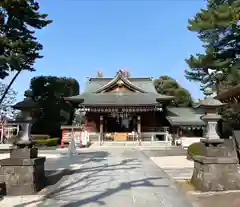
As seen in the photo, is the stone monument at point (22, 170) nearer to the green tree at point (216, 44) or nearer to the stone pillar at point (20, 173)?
the stone pillar at point (20, 173)

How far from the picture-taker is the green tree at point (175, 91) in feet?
152

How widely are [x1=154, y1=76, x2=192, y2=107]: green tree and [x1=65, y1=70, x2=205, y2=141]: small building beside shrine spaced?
11.7 metres

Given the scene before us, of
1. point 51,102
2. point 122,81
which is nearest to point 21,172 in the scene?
point 122,81

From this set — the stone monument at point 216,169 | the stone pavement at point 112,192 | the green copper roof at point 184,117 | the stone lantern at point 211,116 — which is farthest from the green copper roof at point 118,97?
the stone monument at point 216,169

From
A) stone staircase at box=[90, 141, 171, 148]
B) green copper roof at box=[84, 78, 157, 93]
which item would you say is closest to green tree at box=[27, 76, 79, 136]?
green copper roof at box=[84, 78, 157, 93]

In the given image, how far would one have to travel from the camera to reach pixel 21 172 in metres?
7.87

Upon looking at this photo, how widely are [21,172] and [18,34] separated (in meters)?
18.8

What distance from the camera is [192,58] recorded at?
25.6 meters

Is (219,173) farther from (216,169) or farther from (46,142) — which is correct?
(46,142)

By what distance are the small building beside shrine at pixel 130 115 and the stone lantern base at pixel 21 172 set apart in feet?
69.7

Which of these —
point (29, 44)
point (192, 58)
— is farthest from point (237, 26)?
point (29, 44)

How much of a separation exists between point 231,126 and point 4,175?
20179 millimetres

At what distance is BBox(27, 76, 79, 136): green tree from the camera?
117ft

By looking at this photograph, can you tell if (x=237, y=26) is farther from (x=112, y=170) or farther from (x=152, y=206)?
(x=152, y=206)
